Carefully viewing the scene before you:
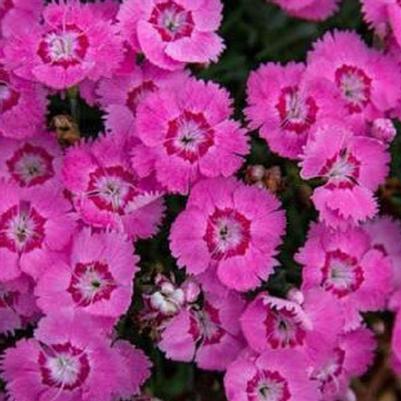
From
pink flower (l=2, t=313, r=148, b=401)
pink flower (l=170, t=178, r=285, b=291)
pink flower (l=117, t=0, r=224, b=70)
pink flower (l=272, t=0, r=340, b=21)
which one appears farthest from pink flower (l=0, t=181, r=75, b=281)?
pink flower (l=272, t=0, r=340, b=21)

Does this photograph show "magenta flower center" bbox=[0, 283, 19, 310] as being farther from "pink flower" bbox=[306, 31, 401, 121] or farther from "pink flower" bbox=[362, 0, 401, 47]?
"pink flower" bbox=[362, 0, 401, 47]

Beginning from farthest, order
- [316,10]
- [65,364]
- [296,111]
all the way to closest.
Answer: [316,10]
[296,111]
[65,364]

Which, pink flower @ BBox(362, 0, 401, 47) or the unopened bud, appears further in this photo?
pink flower @ BBox(362, 0, 401, 47)

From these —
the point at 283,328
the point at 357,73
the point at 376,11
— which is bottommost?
the point at 283,328

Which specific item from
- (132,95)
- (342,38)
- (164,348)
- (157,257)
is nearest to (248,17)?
(342,38)

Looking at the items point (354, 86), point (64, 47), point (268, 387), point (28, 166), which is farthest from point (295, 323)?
point (64, 47)

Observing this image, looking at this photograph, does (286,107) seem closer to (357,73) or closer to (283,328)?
(357,73)
